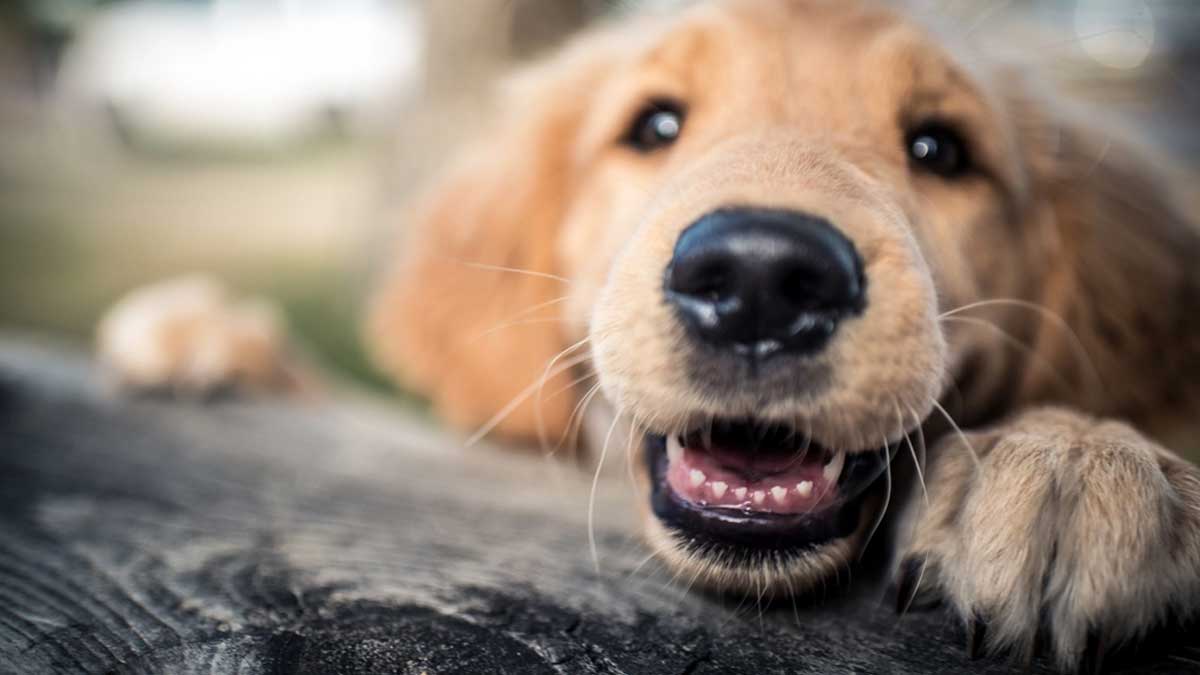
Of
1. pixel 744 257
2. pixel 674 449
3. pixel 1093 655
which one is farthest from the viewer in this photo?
pixel 674 449

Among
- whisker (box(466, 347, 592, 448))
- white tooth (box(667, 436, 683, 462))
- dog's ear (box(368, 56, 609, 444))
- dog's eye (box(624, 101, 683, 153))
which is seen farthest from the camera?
dog's ear (box(368, 56, 609, 444))

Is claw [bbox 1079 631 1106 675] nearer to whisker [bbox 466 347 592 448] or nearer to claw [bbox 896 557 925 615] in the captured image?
claw [bbox 896 557 925 615]

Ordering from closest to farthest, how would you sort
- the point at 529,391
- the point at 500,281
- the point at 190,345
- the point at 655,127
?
the point at 529,391 < the point at 655,127 < the point at 500,281 < the point at 190,345

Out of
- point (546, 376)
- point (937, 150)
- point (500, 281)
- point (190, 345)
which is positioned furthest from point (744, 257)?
point (190, 345)

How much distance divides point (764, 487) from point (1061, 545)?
0.43 metres

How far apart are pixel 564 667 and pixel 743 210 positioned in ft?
2.24

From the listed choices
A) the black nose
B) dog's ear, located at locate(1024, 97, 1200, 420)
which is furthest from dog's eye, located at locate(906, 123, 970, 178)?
the black nose

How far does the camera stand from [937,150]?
2105 millimetres

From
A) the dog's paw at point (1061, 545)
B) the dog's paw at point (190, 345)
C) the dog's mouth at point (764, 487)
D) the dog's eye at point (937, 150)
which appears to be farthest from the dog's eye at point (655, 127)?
the dog's paw at point (190, 345)

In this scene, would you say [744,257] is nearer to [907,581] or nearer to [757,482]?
[757,482]

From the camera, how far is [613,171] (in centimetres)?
237

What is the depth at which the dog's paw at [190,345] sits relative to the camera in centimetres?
294

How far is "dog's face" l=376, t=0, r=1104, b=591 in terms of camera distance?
1336mm

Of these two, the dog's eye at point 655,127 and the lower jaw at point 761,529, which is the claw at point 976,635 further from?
the dog's eye at point 655,127
